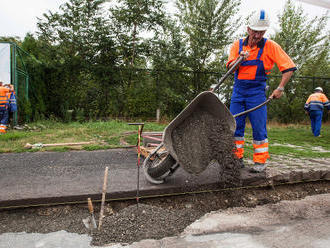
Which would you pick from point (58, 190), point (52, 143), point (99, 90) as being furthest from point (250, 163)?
point (99, 90)

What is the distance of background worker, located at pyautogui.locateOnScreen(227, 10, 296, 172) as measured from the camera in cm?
312

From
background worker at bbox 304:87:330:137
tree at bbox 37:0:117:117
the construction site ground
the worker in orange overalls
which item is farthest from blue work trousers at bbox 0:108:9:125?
background worker at bbox 304:87:330:137

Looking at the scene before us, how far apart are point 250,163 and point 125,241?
2.73 meters

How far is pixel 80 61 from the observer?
975 cm

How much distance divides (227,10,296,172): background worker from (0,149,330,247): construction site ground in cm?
49

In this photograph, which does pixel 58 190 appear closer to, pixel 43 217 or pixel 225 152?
pixel 43 217

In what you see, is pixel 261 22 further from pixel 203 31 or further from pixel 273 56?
pixel 203 31

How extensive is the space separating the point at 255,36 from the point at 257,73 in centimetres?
48

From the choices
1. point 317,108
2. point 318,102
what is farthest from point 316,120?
point 318,102

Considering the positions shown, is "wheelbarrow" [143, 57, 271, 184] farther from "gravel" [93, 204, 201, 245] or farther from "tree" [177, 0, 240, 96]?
"tree" [177, 0, 240, 96]

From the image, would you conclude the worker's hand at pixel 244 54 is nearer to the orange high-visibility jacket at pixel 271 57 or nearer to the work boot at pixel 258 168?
the orange high-visibility jacket at pixel 271 57

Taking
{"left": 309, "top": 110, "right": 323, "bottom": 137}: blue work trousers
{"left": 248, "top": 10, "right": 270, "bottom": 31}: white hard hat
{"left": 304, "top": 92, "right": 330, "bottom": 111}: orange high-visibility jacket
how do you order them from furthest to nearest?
{"left": 304, "top": 92, "right": 330, "bottom": 111}: orange high-visibility jacket < {"left": 309, "top": 110, "right": 323, "bottom": 137}: blue work trousers < {"left": 248, "top": 10, "right": 270, "bottom": 31}: white hard hat

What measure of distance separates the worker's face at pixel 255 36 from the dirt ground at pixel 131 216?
1.96m

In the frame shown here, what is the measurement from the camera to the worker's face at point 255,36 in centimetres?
312
